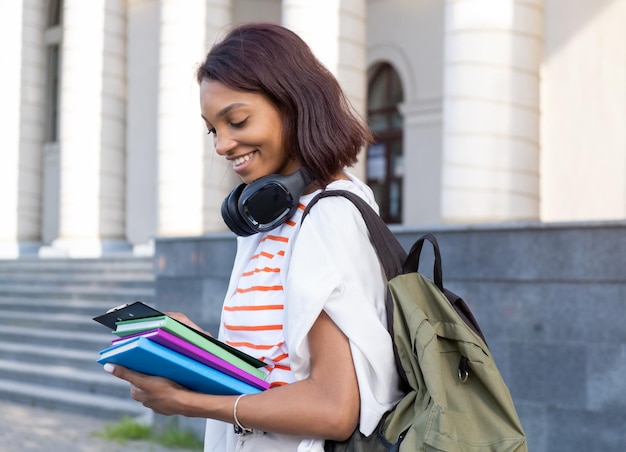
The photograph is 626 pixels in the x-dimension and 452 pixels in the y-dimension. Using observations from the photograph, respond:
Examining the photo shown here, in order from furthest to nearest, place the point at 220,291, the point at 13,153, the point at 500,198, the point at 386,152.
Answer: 1. the point at 13,153
2. the point at 386,152
3. the point at 500,198
4. the point at 220,291

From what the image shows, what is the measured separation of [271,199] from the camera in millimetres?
1780

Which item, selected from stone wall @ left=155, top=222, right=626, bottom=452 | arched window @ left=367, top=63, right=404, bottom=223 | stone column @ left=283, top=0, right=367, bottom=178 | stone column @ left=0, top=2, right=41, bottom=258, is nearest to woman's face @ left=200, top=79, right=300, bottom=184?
stone wall @ left=155, top=222, right=626, bottom=452

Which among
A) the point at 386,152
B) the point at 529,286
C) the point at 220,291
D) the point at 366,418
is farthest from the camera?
the point at 386,152

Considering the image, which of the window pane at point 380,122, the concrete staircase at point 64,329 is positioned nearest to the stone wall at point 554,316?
the concrete staircase at point 64,329

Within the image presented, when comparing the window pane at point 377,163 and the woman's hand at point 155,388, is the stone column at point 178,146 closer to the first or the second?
the window pane at point 377,163

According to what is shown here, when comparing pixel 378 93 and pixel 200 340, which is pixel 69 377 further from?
pixel 378 93

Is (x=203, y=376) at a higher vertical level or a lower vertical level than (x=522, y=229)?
lower

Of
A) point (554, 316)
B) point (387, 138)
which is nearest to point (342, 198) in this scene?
point (554, 316)

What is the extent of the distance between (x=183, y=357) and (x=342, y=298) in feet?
1.12

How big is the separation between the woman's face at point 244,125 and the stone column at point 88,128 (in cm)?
1512

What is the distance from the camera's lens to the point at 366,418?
160 centimetres

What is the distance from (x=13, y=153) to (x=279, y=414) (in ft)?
61.1

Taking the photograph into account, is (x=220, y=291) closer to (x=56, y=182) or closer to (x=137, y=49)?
(x=137, y=49)

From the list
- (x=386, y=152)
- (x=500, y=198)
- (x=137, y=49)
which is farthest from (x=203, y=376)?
(x=137, y=49)
